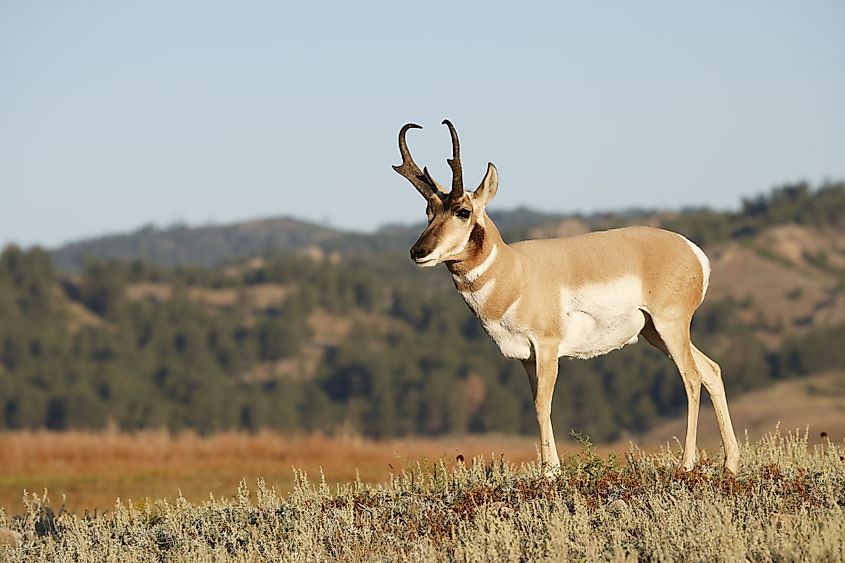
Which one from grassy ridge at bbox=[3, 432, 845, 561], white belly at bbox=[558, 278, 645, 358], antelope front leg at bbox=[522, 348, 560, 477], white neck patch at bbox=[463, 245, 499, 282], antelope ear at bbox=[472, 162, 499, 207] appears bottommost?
grassy ridge at bbox=[3, 432, 845, 561]

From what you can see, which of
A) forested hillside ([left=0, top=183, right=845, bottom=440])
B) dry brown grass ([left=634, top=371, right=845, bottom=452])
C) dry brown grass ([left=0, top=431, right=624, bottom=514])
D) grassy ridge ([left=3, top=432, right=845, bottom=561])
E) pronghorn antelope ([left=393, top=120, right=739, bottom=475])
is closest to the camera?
grassy ridge ([left=3, top=432, right=845, bottom=561])

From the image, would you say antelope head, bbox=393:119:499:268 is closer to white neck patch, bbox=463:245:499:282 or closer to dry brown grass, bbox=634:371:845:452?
white neck patch, bbox=463:245:499:282

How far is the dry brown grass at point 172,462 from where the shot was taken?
2398 cm

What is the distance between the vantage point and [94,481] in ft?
82.6

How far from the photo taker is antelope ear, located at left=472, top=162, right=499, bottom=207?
10.8 metres

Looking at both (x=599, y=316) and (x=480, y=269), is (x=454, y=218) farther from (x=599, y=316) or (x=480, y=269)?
(x=599, y=316)

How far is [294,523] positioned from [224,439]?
21.4 meters

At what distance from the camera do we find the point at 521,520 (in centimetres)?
984

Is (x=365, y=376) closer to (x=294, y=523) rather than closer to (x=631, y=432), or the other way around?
(x=631, y=432)

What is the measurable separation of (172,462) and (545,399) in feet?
62.9

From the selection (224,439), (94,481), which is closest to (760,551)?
(94,481)

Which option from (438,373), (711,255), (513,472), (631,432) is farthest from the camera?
(711,255)

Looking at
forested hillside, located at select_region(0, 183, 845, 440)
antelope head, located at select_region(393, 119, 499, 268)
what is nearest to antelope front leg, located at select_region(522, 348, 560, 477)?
antelope head, located at select_region(393, 119, 499, 268)

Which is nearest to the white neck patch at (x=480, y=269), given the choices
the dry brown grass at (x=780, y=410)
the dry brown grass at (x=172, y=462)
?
the dry brown grass at (x=172, y=462)
